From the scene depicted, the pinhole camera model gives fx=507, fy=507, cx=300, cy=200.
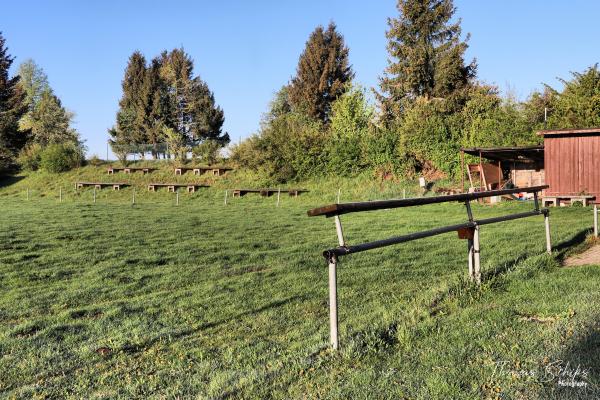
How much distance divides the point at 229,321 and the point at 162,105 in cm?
4993

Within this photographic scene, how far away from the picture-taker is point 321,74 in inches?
1939

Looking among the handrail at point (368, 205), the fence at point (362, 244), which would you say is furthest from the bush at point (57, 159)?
the handrail at point (368, 205)

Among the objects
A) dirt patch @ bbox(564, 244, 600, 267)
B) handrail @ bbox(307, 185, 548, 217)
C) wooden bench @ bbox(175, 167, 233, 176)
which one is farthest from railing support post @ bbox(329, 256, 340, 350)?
wooden bench @ bbox(175, 167, 233, 176)

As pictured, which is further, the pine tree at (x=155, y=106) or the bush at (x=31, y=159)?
the pine tree at (x=155, y=106)

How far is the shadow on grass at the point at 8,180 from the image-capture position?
39.4 metres

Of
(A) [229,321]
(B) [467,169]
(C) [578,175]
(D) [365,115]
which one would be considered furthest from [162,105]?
(A) [229,321]

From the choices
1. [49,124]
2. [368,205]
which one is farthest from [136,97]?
[368,205]

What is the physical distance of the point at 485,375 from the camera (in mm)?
3043

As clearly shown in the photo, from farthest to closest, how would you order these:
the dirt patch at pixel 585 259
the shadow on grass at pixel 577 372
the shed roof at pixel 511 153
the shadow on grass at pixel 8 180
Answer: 1. the shadow on grass at pixel 8 180
2. the shed roof at pixel 511 153
3. the dirt patch at pixel 585 259
4. the shadow on grass at pixel 577 372

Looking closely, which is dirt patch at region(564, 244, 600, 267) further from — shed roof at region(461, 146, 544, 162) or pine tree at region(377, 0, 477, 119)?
pine tree at region(377, 0, 477, 119)

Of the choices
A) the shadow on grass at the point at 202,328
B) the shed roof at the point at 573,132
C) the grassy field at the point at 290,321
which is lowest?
the shadow on grass at the point at 202,328

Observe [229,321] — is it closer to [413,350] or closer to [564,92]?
[413,350]

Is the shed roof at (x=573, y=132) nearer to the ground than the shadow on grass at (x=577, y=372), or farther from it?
farther from it

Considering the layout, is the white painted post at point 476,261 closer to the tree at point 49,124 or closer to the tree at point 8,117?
the tree at point 8,117
